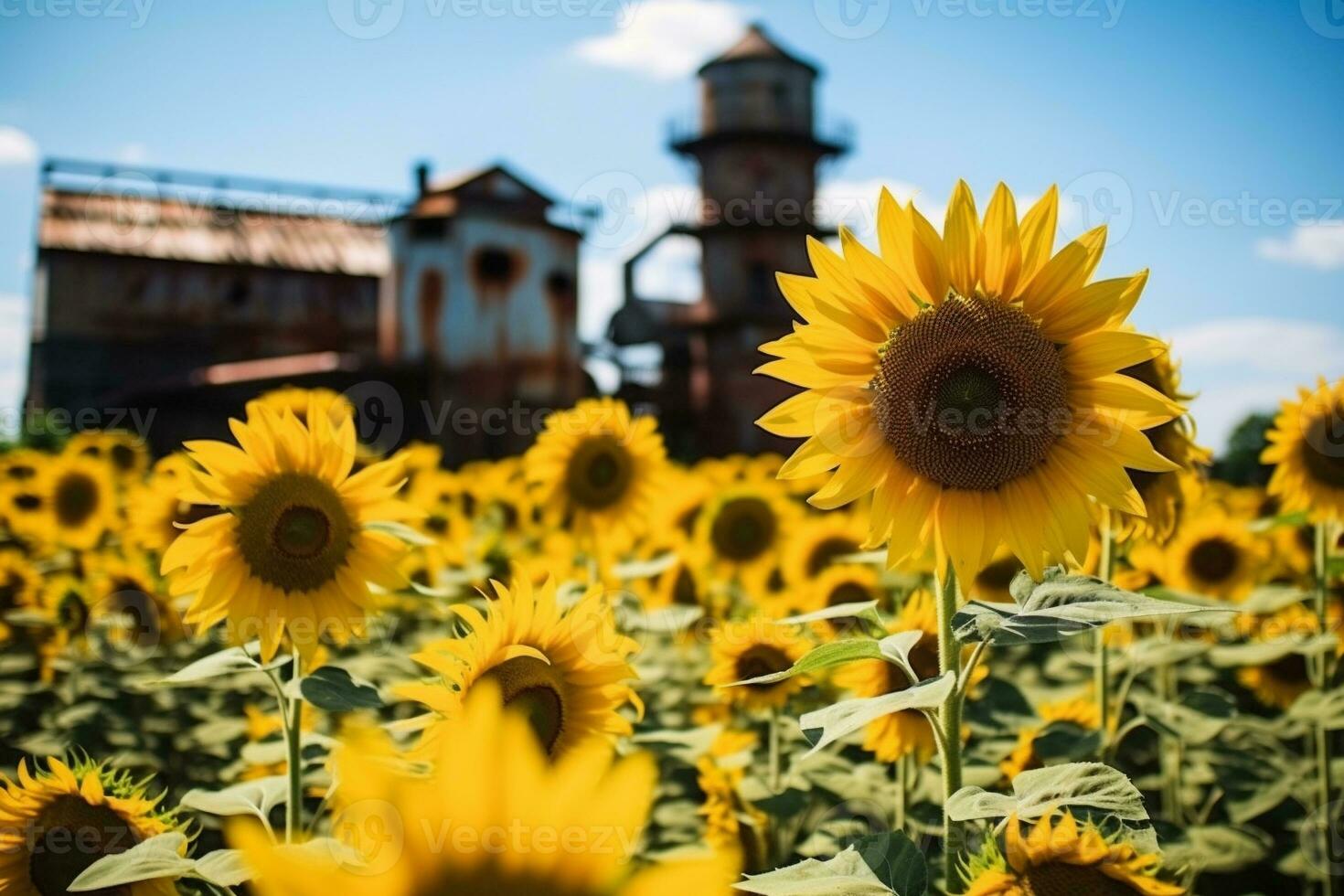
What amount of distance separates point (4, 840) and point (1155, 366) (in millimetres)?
2777

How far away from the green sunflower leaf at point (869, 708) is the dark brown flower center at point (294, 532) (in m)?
1.41

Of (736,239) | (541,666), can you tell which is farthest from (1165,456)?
(736,239)

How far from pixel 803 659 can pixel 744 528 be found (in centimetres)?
352

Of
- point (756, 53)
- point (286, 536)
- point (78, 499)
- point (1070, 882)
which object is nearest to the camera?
point (1070, 882)

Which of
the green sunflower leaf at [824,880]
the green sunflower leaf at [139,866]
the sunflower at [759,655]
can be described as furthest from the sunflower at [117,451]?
the green sunflower leaf at [824,880]

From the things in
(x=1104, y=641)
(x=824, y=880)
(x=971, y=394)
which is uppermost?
(x=971, y=394)

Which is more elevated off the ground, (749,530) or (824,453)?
(824,453)

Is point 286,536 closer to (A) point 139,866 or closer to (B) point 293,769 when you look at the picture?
(B) point 293,769

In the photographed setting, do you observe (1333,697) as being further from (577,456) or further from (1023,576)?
(577,456)

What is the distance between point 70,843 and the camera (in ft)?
6.38

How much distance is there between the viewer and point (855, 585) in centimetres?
398

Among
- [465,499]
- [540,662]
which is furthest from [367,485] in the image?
[465,499]

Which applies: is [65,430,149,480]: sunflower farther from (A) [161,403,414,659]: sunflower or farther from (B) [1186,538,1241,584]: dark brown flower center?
(B) [1186,538,1241,584]: dark brown flower center

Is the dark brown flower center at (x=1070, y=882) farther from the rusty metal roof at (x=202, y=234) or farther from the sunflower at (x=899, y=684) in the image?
the rusty metal roof at (x=202, y=234)
